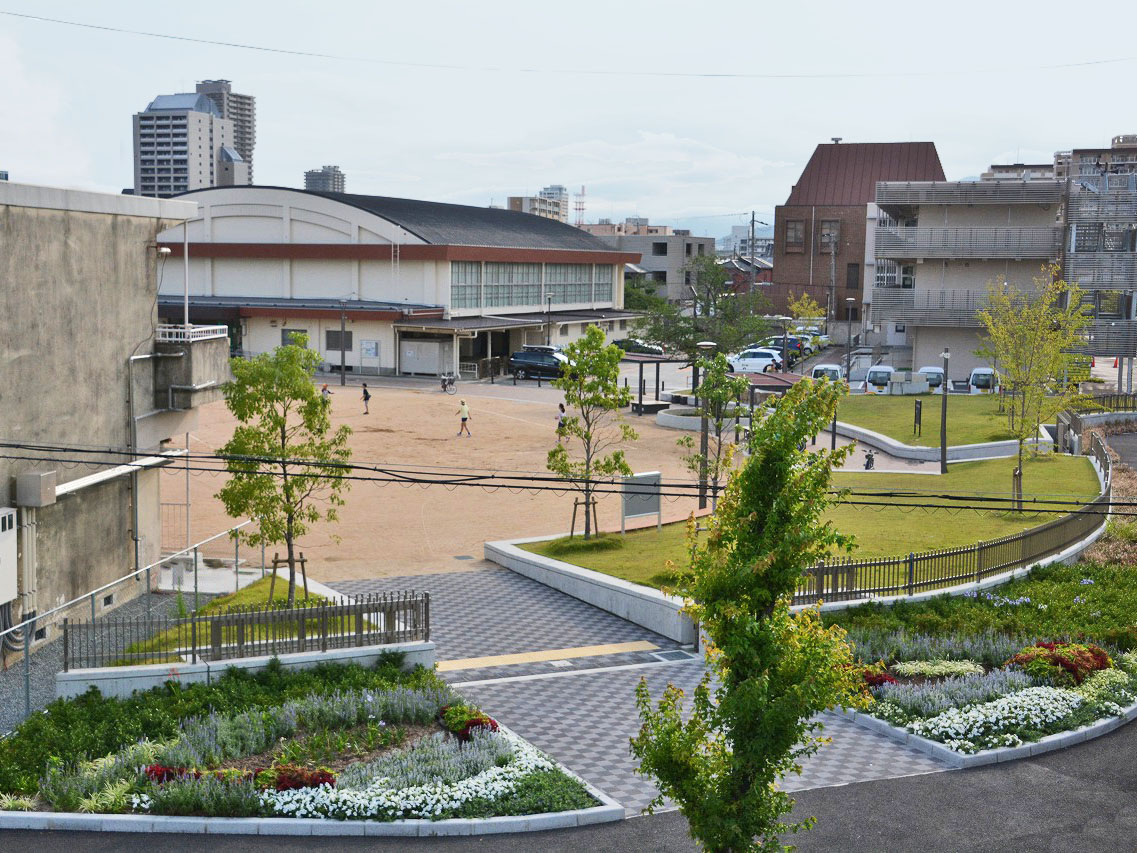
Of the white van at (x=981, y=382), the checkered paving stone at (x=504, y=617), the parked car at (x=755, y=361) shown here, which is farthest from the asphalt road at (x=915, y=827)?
the parked car at (x=755, y=361)

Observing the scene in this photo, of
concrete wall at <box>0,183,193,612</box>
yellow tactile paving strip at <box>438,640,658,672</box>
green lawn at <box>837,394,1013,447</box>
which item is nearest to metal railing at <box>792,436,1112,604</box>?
yellow tactile paving strip at <box>438,640,658,672</box>

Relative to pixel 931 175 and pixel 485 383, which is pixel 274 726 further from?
pixel 931 175

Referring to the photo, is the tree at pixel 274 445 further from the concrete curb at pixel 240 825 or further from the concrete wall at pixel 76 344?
the concrete curb at pixel 240 825

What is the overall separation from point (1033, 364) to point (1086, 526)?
10334 millimetres

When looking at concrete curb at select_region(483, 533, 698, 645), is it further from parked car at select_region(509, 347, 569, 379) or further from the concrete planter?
parked car at select_region(509, 347, 569, 379)

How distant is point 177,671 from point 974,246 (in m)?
50.5

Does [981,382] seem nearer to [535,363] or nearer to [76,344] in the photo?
[535,363]

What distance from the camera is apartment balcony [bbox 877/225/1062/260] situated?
191ft

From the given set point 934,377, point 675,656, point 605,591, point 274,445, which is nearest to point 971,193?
point 934,377

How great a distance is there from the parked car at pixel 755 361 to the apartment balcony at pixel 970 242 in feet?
27.0

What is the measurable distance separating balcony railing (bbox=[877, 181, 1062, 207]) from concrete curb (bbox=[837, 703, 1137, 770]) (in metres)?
45.7

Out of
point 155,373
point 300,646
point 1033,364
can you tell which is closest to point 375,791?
point 300,646

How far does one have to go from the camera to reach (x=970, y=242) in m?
59.5

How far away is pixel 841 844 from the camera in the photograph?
13.2 meters
